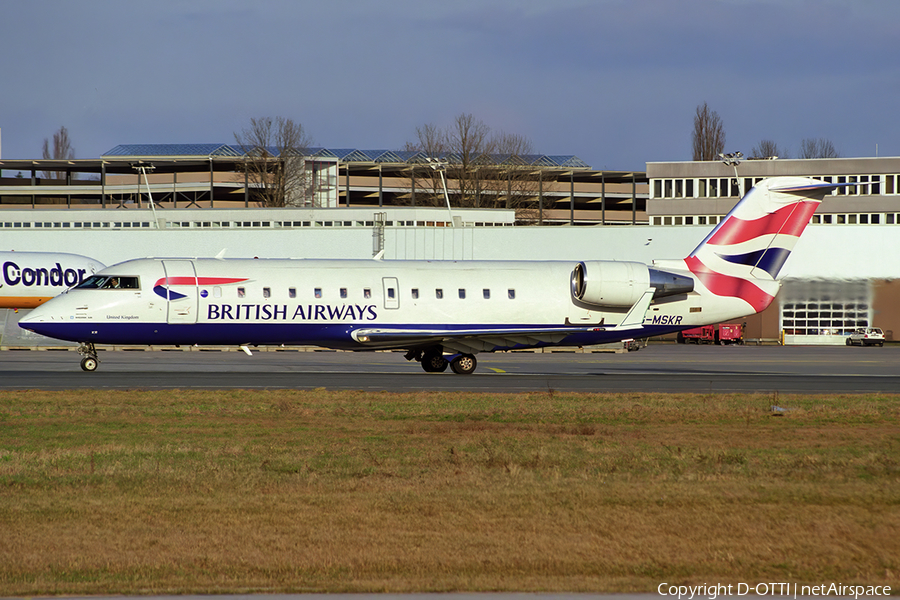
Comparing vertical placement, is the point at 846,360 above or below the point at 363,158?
below

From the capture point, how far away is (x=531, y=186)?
113000 millimetres

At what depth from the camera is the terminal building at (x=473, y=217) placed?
62.6 m

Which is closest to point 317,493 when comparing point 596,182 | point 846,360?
point 846,360

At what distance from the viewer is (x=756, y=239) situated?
107 feet

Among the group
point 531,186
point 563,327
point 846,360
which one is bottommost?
point 846,360

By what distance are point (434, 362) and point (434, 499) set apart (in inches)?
849

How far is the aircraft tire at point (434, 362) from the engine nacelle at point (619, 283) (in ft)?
16.2

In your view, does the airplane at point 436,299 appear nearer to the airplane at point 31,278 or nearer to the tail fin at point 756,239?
the tail fin at point 756,239

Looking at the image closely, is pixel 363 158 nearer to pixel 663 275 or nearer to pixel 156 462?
pixel 663 275

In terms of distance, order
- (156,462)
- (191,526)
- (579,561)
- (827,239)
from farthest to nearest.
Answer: (827,239), (156,462), (191,526), (579,561)

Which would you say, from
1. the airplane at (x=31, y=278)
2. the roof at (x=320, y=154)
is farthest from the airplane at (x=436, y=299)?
the roof at (x=320, y=154)

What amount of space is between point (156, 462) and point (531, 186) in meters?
102

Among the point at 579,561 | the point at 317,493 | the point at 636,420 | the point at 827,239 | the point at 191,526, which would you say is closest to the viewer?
the point at 579,561

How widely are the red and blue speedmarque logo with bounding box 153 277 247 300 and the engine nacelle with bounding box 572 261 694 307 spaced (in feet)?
35.4
